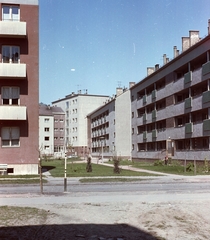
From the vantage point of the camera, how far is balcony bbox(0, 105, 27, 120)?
27.1m

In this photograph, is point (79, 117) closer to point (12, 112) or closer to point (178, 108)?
point (178, 108)

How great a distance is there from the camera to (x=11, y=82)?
2820 centimetres

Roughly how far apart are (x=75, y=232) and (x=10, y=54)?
22.7 m

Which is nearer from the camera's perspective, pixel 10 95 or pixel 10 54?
pixel 10 95

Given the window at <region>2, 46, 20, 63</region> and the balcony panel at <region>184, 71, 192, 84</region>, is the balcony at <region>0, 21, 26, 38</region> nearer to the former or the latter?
the window at <region>2, 46, 20, 63</region>

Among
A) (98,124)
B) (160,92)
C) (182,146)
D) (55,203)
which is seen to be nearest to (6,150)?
(55,203)

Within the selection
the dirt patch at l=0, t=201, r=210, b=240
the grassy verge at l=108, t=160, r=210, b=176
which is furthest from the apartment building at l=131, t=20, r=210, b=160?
the dirt patch at l=0, t=201, r=210, b=240

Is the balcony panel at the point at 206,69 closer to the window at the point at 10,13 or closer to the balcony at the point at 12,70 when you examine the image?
the balcony at the point at 12,70

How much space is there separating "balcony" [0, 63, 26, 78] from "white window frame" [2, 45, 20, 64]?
0.78 meters

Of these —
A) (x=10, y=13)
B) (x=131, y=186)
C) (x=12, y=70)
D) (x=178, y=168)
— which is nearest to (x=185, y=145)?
(x=178, y=168)

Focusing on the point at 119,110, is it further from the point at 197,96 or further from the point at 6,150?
the point at 6,150

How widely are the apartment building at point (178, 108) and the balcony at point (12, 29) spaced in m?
16.9

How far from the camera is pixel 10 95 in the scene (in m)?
28.1

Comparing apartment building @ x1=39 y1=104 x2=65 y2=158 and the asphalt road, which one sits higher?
apartment building @ x1=39 y1=104 x2=65 y2=158
